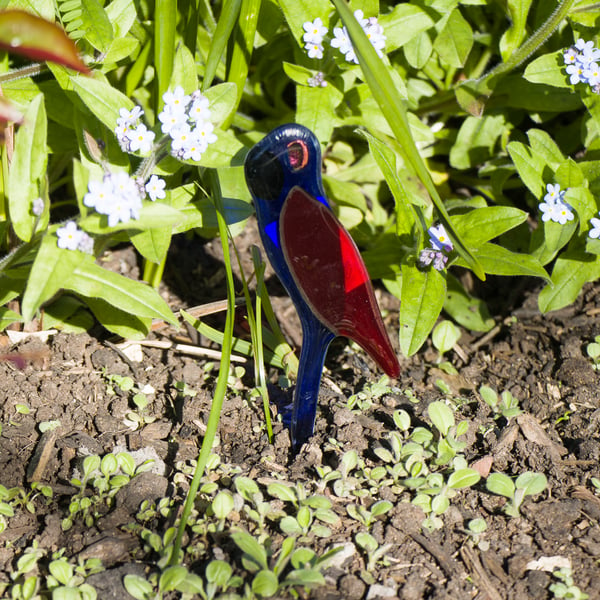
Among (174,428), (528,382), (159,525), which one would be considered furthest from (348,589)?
(528,382)

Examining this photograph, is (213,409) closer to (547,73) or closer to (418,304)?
(418,304)

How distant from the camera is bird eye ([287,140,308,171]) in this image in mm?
1797

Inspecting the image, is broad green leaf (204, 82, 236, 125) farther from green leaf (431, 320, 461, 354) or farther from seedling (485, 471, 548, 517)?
seedling (485, 471, 548, 517)

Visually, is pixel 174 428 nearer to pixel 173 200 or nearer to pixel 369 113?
pixel 173 200

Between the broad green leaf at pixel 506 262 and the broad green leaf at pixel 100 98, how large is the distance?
43.3 inches

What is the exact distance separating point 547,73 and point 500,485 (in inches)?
54.2

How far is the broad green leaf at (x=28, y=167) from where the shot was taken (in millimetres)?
1778

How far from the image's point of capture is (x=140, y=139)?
6.38 ft

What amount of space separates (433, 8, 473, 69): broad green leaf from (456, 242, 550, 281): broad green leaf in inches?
30.6

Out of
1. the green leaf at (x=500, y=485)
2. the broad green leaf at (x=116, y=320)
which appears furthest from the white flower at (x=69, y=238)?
the green leaf at (x=500, y=485)

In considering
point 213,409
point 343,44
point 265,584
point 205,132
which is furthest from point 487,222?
point 265,584

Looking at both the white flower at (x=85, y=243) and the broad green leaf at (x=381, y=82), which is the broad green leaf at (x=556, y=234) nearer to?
the broad green leaf at (x=381, y=82)

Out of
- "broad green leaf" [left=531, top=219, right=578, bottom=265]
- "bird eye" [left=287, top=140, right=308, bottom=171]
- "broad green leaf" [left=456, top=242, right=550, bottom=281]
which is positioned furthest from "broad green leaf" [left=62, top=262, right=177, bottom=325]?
"broad green leaf" [left=531, top=219, right=578, bottom=265]

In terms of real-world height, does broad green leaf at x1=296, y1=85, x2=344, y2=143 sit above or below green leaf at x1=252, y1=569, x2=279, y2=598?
above
